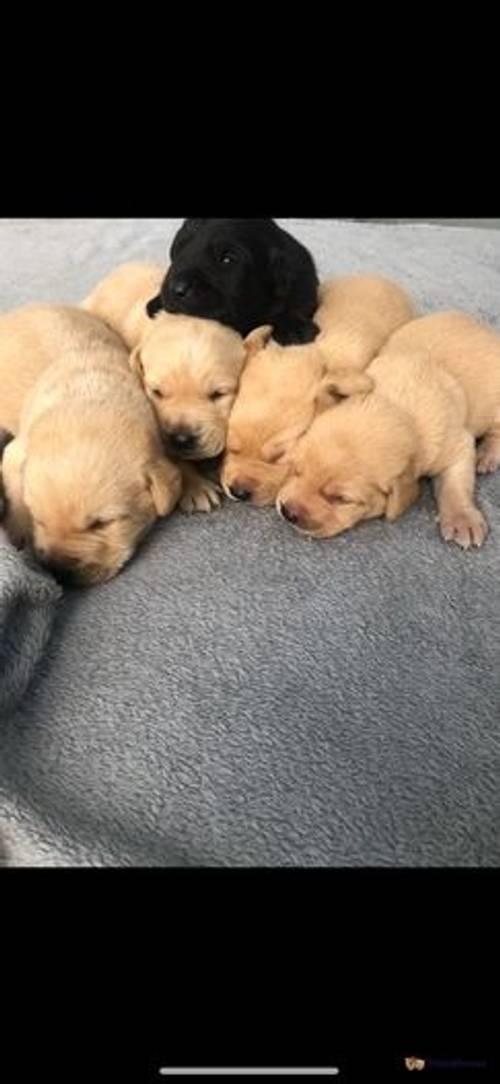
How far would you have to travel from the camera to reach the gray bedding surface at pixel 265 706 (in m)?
1.24

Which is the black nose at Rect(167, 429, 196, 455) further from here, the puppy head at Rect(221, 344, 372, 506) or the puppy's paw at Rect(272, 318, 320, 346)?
the puppy's paw at Rect(272, 318, 320, 346)

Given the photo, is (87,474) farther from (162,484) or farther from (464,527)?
Result: (464,527)

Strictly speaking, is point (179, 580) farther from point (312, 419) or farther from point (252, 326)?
point (252, 326)

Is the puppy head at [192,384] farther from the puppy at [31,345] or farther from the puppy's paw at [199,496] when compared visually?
the puppy at [31,345]

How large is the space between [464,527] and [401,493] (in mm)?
135

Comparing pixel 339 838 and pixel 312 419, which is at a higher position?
pixel 312 419

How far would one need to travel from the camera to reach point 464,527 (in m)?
1.82

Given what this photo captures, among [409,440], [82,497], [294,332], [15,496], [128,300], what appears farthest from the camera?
[128,300]

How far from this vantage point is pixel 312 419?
188 centimetres

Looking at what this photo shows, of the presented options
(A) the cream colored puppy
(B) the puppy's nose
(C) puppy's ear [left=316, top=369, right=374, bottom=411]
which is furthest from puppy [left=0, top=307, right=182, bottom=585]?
(A) the cream colored puppy

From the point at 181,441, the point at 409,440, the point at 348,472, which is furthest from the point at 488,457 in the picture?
the point at 181,441

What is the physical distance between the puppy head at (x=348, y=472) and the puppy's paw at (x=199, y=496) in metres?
0.17
